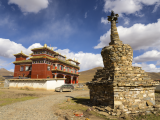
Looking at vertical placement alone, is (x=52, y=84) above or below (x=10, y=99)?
above

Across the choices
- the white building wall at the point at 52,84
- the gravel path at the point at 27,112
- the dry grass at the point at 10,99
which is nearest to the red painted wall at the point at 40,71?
the white building wall at the point at 52,84

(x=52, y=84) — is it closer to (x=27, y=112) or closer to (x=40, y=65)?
(x=40, y=65)

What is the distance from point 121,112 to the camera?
697 cm

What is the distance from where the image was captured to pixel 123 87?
7.65 m

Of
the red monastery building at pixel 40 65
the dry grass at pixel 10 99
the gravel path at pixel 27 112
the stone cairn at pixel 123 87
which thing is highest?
the red monastery building at pixel 40 65

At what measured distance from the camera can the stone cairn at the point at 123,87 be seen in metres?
7.54

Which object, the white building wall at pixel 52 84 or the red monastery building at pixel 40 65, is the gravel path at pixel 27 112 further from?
the red monastery building at pixel 40 65

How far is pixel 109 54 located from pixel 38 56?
26025 mm

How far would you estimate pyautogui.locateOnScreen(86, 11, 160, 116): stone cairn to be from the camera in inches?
297

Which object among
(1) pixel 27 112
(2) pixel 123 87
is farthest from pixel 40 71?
(2) pixel 123 87

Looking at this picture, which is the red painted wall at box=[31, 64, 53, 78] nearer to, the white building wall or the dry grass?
the white building wall

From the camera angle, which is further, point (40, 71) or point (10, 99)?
point (40, 71)

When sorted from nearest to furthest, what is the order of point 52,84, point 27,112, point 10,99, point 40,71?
point 27,112 → point 10,99 → point 52,84 → point 40,71


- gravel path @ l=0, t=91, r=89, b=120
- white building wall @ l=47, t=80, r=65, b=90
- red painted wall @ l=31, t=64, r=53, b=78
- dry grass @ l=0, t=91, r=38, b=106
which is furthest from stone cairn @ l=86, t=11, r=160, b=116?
red painted wall @ l=31, t=64, r=53, b=78
